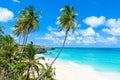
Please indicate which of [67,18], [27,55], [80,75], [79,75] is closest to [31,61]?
[27,55]

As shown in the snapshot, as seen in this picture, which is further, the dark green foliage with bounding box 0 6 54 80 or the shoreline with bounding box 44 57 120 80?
the shoreline with bounding box 44 57 120 80

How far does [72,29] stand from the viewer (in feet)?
110

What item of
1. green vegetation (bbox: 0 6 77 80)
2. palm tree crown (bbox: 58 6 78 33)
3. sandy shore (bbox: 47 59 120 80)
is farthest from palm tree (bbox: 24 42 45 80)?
sandy shore (bbox: 47 59 120 80)

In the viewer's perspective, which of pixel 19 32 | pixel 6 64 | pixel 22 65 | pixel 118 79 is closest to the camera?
pixel 22 65

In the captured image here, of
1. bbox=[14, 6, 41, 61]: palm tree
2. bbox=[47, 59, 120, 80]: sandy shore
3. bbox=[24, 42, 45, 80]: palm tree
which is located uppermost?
bbox=[14, 6, 41, 61]: palm tree

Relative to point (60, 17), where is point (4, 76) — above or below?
below

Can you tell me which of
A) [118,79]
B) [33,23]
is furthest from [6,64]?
[118,79]

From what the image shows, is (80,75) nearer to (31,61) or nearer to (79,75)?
(79,75)

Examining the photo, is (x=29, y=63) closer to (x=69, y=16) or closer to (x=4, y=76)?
(x=4, y=76)

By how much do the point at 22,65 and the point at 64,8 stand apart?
1059 centimetres

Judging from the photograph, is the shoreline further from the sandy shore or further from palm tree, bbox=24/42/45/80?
palm tree, bbox=24/42/45/80

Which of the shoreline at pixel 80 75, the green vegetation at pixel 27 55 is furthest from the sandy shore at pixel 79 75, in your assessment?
the green vegetation at pixel 27 55

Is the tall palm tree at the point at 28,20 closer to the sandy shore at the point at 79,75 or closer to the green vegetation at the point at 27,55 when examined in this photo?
the green vegetation at the point at 27,55

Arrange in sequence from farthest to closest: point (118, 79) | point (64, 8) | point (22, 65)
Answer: point (118, 79), point (64, 8), point (22, 65)
